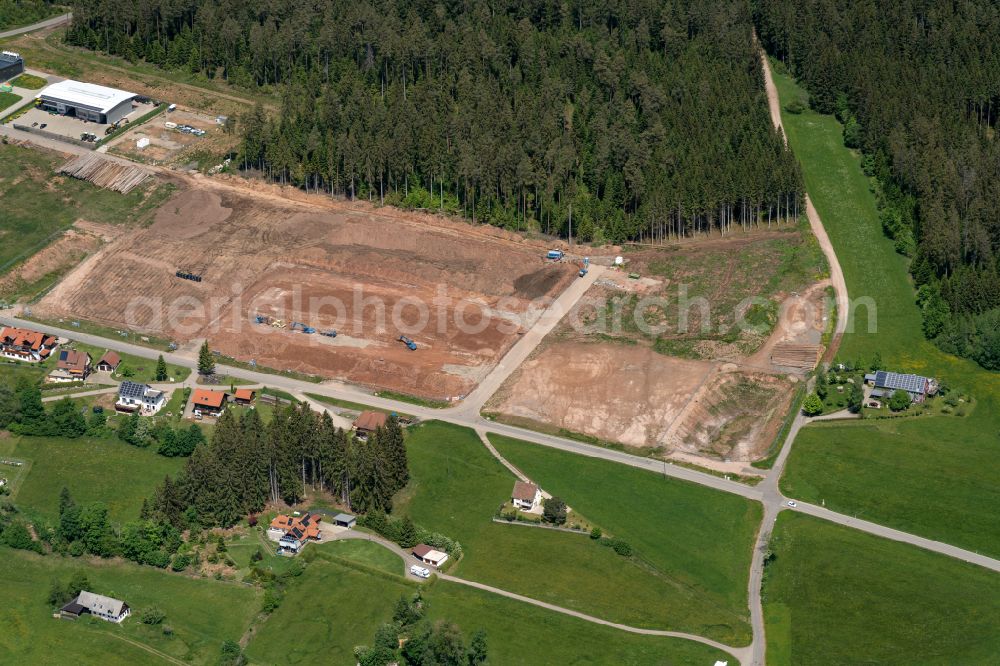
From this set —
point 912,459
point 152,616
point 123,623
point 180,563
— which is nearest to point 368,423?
point 180,563

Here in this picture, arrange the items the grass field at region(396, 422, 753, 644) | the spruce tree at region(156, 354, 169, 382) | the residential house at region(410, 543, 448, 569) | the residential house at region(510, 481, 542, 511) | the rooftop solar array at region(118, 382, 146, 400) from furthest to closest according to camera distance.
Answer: the spruce tree at region(156, 354, 169, 382), the rooftop solar array at region(118, 382, 146, 400), the residential house at region(510, 481, 542, 511), the residential house at region(410, 543, 448, 569), the grass field at region(396, 422, 753, 644)

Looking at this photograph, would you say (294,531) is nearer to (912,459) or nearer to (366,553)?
(366,553)

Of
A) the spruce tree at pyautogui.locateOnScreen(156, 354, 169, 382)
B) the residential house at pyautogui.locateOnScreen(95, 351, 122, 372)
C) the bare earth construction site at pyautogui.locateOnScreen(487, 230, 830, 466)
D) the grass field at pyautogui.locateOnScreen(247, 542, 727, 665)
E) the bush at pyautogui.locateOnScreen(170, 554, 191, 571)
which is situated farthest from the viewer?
the residential house at pyautogui.locateOnScreen(95, 351, 122, 372)

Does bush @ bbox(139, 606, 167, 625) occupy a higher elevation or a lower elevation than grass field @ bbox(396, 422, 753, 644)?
lower

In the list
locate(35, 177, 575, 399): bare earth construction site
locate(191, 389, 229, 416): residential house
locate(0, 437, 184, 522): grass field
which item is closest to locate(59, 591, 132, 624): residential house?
locate(0, 437, 184, 522): grass field

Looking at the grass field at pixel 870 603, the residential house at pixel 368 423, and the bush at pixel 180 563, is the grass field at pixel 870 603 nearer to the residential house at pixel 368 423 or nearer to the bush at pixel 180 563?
the residential house at pixel 368 423

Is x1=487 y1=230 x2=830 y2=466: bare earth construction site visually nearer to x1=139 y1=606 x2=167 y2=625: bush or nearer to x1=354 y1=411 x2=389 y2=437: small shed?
x1=354 y1=411 x2=389 y2=437: small shed

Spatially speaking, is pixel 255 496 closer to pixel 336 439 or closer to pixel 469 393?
pixel 336 439

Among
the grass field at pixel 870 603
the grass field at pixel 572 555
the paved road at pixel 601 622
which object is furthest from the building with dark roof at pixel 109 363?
the grass field at pixel 870 603

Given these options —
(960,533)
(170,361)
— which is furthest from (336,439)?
(960,533)
